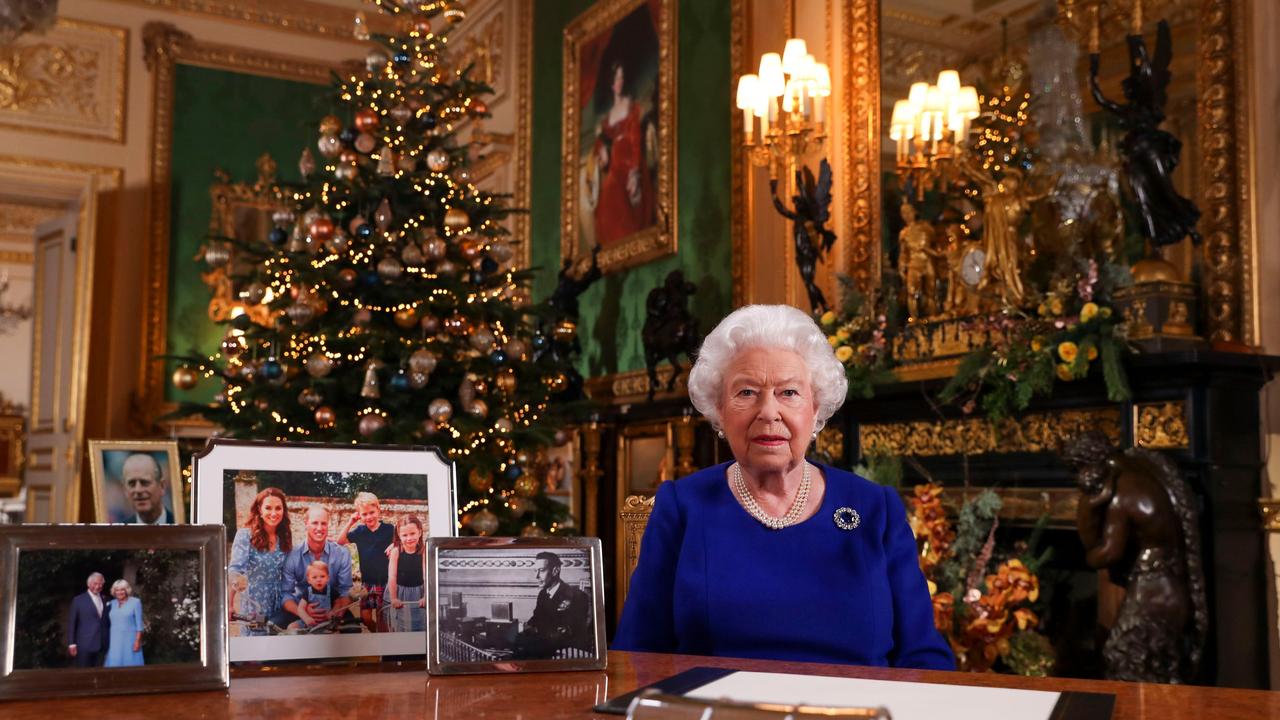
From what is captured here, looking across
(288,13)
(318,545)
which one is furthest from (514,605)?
(288,13)

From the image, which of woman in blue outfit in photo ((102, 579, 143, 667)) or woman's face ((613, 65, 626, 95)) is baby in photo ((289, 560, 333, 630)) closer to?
woman in blue outfit in photo ((102, 579, 143, 667))

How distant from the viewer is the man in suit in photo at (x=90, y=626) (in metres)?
1.38

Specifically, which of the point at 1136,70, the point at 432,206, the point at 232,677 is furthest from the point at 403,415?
the point at 232,677

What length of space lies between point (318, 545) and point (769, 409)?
83 centimetres

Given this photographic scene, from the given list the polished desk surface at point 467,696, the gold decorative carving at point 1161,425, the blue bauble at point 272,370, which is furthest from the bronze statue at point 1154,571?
the blue bauble at point 272,370

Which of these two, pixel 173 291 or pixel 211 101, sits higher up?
pixel 211 101

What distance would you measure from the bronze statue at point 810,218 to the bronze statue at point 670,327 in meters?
1.20

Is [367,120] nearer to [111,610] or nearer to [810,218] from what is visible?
[810,218]

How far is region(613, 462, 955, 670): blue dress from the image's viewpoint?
2.01m

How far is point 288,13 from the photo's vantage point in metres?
11.5

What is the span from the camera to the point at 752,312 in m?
2.18

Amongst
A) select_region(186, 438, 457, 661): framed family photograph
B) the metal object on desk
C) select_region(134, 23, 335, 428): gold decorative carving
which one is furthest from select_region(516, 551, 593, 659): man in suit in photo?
select_region(134, 23, 335, 428): gold decorative carving

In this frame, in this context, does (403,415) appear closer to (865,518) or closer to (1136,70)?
(1136,70)

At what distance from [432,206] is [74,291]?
6.10 meters
